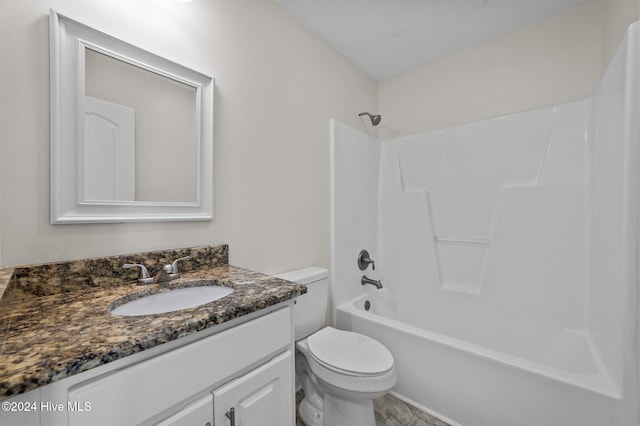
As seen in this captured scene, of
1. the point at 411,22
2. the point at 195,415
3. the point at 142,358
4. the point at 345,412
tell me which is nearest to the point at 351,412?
the point at 345,412

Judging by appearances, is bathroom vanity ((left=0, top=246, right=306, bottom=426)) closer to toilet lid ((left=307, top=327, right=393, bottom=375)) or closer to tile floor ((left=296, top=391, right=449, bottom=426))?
toilet lid ((left=307, top=327, right=393, bottom=375))

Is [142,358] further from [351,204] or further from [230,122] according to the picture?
[351,204]

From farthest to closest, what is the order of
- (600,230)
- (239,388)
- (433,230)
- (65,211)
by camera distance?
1. (433,230)
2. (600,230)
3. (65,211)
4. (239,388)

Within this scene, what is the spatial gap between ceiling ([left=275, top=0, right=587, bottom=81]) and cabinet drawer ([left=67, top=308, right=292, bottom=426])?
1.88m

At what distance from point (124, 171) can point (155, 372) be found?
2.64 ft

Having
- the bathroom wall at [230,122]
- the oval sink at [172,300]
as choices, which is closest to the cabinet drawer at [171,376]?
the oval sink at [172,300]

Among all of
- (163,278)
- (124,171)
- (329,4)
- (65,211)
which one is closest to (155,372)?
(163,278)

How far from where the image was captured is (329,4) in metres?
1.64

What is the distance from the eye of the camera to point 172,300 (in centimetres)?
101

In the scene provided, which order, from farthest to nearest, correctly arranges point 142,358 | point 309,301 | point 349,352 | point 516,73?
point 516,73 < point 309,301 < point 349,352 < point 142,358

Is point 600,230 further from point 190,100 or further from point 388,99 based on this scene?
point 190,100

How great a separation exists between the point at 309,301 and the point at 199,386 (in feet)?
3.02

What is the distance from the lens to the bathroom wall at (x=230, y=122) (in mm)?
827

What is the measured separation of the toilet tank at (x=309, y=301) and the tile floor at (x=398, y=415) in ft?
1.68
